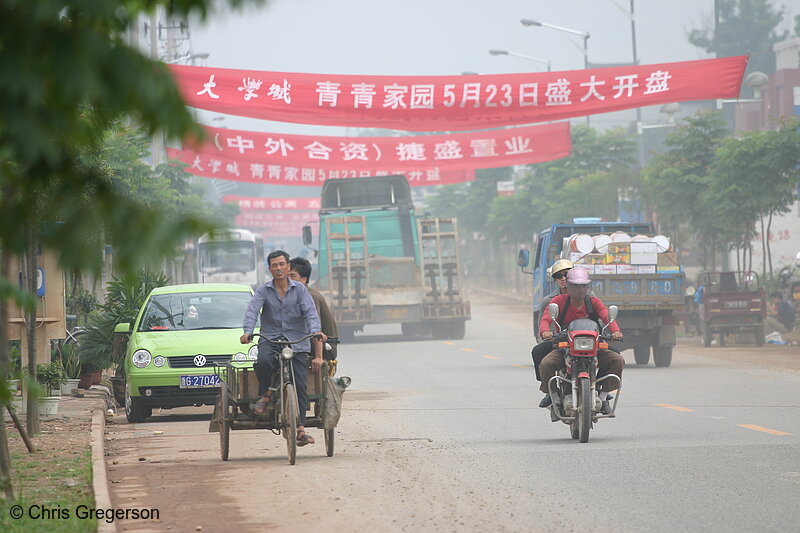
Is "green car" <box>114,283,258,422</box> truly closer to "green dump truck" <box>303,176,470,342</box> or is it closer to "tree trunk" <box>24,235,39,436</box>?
"tree trunk" <box>24,235,39,436</box>

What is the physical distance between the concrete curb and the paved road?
7.0 inches

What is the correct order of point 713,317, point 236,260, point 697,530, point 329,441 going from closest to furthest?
point 697,530 < point 329,441 < point 713,317 < point 236,260

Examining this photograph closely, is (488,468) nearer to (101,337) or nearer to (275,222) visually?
(101,337)

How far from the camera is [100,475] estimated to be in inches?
375

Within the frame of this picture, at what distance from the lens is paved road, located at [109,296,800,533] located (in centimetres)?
797

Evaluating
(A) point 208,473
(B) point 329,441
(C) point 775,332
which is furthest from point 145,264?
(C) point 775,332

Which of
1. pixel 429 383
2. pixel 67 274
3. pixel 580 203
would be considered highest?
pixel 580 203

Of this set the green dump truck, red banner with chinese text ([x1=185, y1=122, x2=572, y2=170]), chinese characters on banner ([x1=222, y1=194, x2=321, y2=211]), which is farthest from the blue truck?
chinese characters on banner ([x1=222, y1=194, x2=321, y2=211])

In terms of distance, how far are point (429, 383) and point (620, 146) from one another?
106 feet

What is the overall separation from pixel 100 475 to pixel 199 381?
472 centimetres

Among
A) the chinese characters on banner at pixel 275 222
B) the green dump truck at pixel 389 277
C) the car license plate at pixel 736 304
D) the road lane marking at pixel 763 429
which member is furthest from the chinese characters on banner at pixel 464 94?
the chinese characters on banner at pixel 275 222

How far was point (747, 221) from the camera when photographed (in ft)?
108

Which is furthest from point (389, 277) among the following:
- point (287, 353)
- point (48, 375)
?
point (287, 353)

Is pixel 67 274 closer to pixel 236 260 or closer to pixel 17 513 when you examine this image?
pixel 17 513
